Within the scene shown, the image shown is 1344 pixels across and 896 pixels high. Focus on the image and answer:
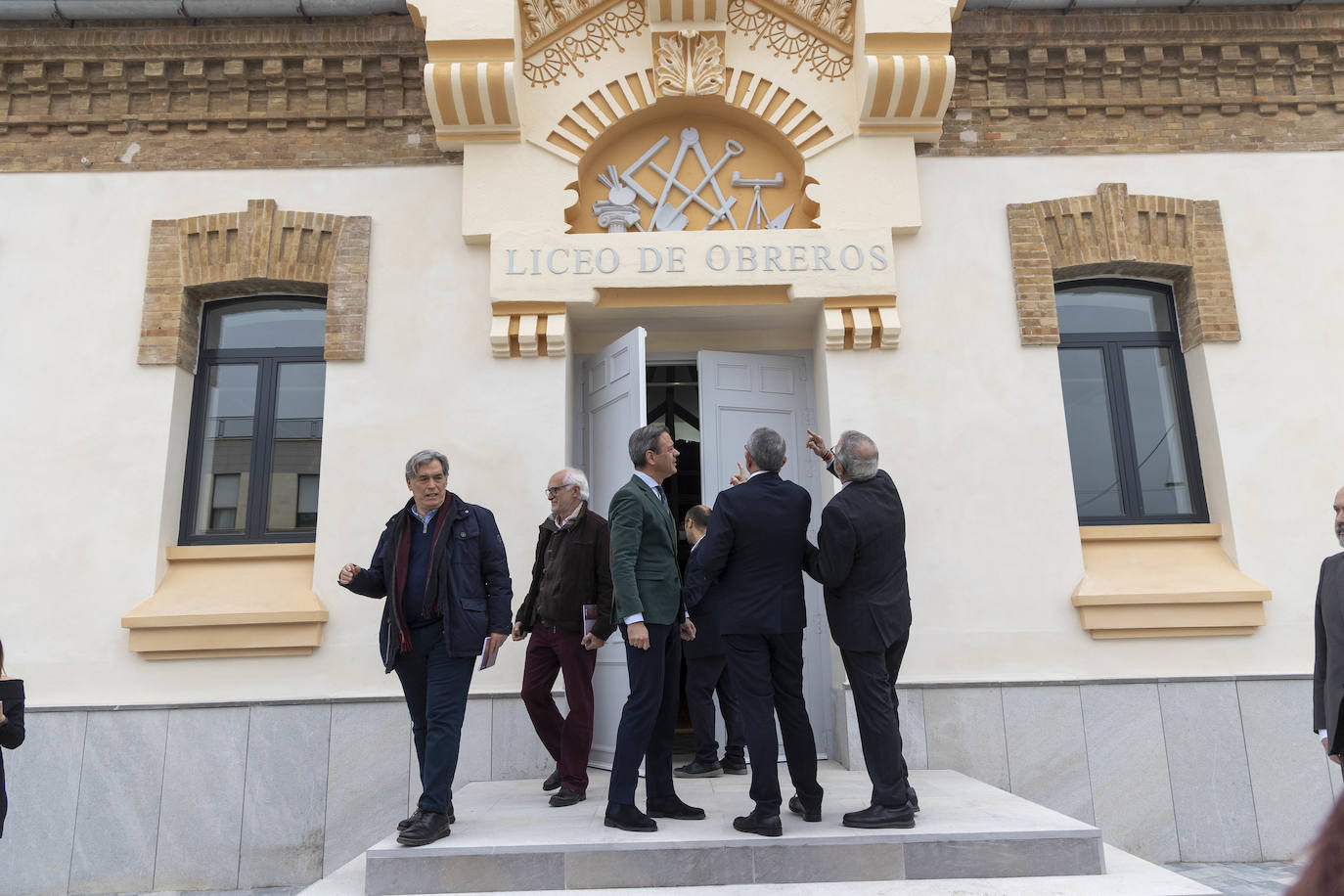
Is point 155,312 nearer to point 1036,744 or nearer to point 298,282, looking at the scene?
point 298,282

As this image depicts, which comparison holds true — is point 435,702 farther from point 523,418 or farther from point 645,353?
point 645,353

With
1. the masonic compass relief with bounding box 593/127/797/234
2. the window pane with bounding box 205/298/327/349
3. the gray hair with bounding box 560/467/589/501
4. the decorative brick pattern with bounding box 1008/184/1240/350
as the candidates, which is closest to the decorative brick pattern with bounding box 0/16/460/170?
the window pane with bounding box 205/298/327/349

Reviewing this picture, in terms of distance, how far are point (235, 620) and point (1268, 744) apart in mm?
6891

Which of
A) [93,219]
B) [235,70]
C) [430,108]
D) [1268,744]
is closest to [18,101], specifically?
[93,219]

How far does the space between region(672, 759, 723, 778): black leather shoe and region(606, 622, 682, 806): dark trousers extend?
55.1 inches

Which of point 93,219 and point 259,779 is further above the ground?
point 93,219

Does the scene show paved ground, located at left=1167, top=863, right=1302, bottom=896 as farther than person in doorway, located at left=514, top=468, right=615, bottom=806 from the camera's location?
Yes

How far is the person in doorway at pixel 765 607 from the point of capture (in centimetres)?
434

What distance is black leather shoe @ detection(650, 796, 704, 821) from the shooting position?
4633mm

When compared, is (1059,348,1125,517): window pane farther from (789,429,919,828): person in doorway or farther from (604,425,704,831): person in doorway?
(604,425,704,831): person in doorway

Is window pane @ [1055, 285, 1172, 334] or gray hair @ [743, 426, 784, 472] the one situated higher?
window pane @ [1055, 285, 1172, 334]

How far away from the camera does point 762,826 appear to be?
4.22 meters

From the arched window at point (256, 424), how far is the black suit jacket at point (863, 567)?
4211mm

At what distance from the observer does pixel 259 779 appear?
615 centimetres
